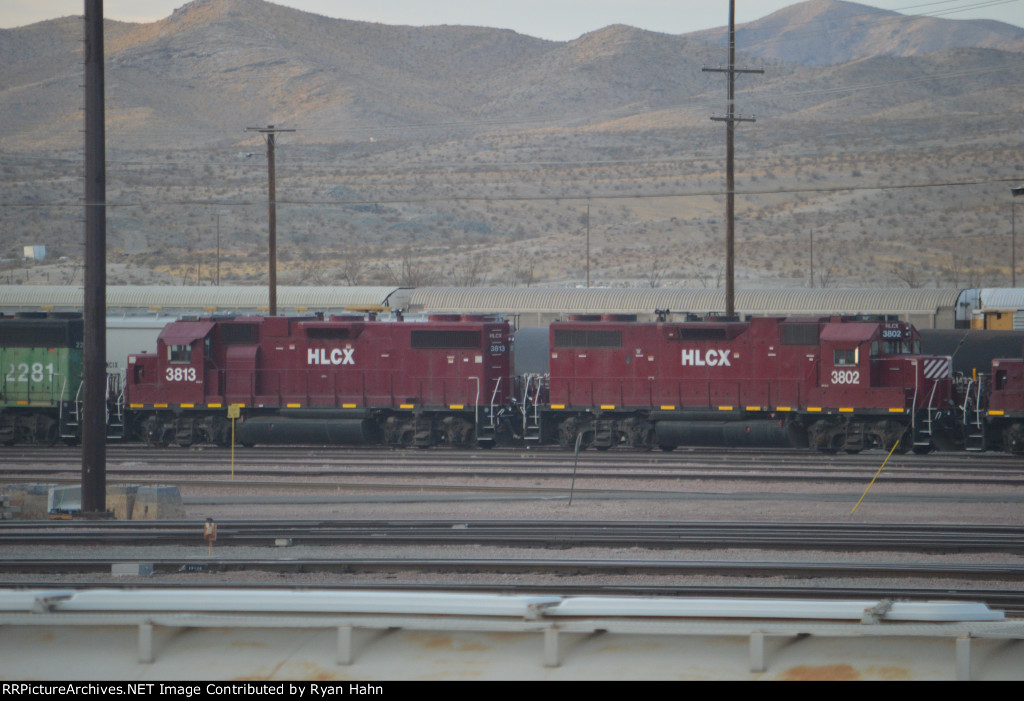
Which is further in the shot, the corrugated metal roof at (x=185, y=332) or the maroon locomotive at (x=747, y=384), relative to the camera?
the corrugated metal roof at (x=185, y=332)

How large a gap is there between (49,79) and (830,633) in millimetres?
199077

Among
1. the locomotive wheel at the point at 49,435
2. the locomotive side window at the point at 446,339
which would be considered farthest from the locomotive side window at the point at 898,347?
the locomotive wheel at the point at 49,435

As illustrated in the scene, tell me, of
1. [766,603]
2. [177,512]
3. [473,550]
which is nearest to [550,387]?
[177,512]

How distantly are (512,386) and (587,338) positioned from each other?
2616 millimetres

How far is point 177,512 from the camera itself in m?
17.9

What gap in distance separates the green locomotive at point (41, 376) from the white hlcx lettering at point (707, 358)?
56.2ft

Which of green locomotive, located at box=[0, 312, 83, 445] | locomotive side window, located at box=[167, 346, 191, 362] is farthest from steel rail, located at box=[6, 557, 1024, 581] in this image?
green locomotive, located at box=[0, 312, 83, 445]

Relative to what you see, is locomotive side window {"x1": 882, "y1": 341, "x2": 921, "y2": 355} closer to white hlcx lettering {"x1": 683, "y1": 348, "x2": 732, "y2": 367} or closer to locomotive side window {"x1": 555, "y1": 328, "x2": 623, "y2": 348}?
white hlcx lettering {"x1": 683, "y1": 348, "x2": 732, "y2": 367}

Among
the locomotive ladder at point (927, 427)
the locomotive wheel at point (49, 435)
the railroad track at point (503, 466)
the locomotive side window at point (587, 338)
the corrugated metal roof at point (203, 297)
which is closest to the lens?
the railroad track at point (503, 466)

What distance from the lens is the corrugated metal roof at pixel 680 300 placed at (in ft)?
129

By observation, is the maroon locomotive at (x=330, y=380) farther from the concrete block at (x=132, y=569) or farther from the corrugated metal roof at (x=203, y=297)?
the concrete block at (x=132, y=569)

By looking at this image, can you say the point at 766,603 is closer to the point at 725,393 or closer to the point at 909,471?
the point at 909,471

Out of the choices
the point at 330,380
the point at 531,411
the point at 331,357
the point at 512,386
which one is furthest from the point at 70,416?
the point at 531,411

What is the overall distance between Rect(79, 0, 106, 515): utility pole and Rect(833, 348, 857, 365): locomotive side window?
17440 mm
